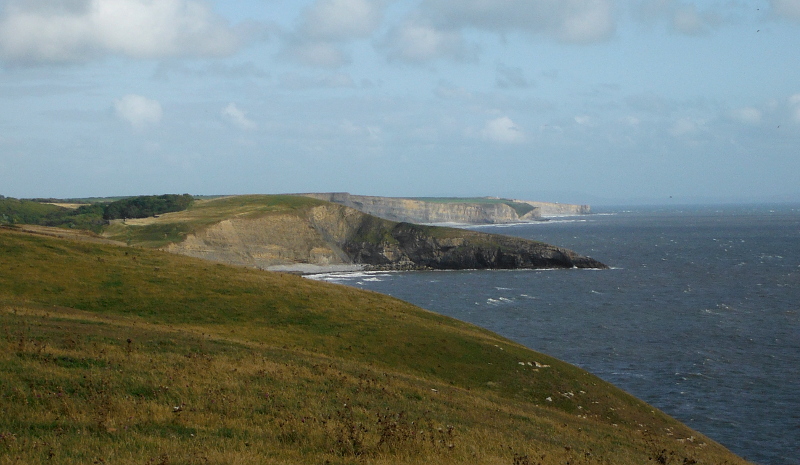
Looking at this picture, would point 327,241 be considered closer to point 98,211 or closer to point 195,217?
point 195,217

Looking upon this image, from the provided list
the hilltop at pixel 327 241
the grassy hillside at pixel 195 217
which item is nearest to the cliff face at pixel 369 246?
the hilltop at pixel 327 241

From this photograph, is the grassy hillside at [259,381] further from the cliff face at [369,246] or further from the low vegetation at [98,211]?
the low vegetation at [98,211]

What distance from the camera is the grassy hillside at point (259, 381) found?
12781 millimetres

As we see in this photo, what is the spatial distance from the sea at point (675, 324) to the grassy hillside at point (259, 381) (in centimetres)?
761

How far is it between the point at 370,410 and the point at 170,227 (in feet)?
370

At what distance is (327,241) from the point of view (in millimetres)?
140500

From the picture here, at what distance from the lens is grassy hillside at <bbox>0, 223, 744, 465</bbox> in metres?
12.8

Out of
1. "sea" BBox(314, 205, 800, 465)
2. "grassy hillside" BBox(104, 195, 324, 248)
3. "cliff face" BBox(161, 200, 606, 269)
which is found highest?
"grassy hillside" BBox(104, 195, 324, 248)

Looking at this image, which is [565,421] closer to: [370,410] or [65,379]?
[370,410]

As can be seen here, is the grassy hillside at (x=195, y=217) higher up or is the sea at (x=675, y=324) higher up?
the grassy hillside at (x=195, y=217)

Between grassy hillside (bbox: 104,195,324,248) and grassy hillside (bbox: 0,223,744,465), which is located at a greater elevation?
grassy hillside (bbox: 104,195,324,248)

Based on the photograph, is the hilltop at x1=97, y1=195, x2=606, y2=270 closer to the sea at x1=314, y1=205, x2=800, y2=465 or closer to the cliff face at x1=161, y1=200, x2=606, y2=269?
the cliff face at x1=161, y1=200, x2=606, y2=269

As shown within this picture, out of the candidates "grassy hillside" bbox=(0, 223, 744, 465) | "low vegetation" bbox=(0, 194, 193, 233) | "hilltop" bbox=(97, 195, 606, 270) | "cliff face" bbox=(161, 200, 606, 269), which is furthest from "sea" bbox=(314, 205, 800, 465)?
"low vegetation" bbox=(0, 194, 193, 233)

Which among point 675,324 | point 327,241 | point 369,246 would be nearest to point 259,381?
point 675,324
